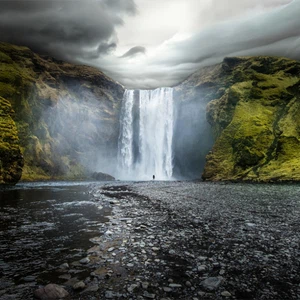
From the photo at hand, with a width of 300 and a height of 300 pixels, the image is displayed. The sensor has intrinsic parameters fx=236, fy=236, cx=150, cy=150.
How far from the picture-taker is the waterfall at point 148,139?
93.6 m

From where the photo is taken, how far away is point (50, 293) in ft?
13.8

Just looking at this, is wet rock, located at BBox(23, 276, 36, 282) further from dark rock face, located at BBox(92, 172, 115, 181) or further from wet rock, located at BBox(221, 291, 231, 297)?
dark rock face, located at BBox(92, 172, 115, 181)

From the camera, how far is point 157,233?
8680 millimetres

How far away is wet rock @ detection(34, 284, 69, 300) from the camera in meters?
4.16

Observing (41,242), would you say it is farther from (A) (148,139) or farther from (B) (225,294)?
(A) (148,139)

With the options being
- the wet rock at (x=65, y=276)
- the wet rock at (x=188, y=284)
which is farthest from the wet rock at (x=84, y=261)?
the wet rock at (x=188, y=284)

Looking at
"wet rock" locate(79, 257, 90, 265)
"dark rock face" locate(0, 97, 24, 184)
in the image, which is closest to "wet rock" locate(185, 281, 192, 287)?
→ "wet rock" locate(79, 257, 90, 265)

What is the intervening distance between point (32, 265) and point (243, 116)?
6977 cm

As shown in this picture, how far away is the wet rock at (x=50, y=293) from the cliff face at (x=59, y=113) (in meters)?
75.7

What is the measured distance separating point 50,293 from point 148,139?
92.0 metres

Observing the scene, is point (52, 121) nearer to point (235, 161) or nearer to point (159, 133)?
point (159, 133)

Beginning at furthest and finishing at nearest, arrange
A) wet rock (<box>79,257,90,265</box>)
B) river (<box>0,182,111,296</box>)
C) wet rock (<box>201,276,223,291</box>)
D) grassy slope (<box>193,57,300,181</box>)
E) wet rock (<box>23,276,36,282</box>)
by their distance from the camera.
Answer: grassy slope (<box>193,57,300,181</box>)
wet rock (<box>79,257,90,265</box>)
river (<box>0,182,111,296</box>)
wet rock (<box>23,276,36,282</box>)
wet rock (<box>201,276,223,291</box>)

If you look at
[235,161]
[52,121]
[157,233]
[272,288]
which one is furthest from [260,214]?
[52,121]

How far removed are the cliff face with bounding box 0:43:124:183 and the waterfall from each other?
1123cm
